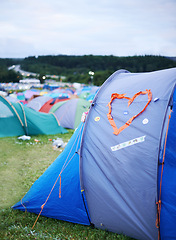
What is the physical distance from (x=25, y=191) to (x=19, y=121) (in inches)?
184

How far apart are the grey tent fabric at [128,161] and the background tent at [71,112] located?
7.21 meters

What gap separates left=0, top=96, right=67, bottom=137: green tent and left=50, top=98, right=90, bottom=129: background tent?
168 cm

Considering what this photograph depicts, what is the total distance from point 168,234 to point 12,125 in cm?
739

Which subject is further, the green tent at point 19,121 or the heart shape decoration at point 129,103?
the green tent at point 19,121

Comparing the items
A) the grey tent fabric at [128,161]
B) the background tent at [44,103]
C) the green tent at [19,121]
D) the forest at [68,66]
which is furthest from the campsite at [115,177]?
the forest at [68,66]

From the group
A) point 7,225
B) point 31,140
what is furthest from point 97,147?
point 31,140

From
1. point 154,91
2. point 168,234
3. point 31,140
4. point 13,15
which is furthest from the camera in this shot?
point 13,15

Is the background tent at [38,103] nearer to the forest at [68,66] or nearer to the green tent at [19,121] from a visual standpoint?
the green tent at [19,121]

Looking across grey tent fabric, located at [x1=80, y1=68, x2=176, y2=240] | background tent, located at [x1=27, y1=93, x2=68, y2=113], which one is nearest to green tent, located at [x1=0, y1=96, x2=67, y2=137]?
background tent, located at [x1=27, y1=93, x2=68, y2=113]

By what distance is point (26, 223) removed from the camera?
3.64m

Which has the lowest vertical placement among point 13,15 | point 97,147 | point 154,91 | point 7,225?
point 7,225

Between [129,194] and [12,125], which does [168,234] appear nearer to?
[129,194]

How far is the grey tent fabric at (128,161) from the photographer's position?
3135 mm

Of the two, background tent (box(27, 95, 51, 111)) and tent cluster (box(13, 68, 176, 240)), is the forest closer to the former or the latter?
background tent (box(27, 95, 51, 111))
